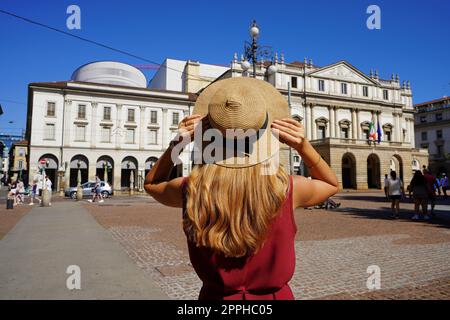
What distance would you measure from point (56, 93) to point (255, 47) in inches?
1383

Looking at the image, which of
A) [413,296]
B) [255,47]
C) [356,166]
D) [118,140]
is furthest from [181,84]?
[413,296]

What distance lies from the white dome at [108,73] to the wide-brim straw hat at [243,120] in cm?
5330

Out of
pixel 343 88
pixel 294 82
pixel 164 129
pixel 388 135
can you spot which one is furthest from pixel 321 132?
pixel 164 129

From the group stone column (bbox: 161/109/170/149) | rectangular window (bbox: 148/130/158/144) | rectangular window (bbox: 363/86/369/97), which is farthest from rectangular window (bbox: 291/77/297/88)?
rectangular window (bbox: 148/130/158/144)

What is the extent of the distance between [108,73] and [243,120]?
5484 cm

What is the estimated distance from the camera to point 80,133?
131 ft

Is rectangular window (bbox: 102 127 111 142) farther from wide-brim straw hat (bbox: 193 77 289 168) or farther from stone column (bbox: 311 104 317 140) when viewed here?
wide-brim straw hat (bbox: 193 77 289 168)

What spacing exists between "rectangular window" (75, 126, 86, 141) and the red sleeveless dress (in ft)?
139

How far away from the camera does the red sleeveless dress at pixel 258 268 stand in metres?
1.45

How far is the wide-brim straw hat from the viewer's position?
1441 millimetres

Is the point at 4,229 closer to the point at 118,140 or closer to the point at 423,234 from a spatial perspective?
the point at 423,234

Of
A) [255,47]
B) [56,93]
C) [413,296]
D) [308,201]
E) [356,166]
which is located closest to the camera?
[308,201]

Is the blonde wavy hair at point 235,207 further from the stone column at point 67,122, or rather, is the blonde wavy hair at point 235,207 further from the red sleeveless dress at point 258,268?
the stone column at point 67,122

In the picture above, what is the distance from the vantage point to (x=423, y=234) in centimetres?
854
